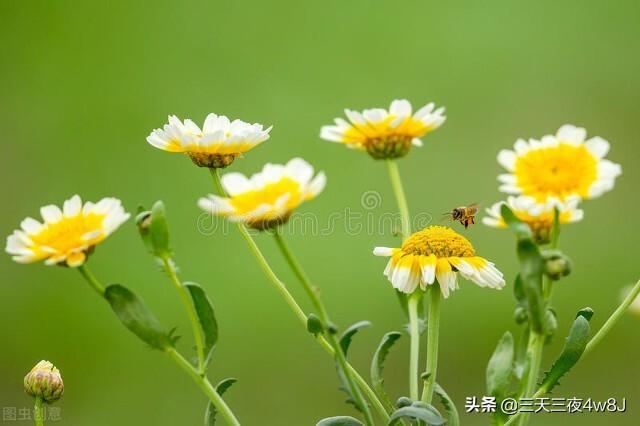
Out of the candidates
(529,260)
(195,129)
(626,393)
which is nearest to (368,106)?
(626,393)

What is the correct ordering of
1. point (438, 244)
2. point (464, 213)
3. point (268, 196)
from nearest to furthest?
1. point (268, 196)
2. point (438, 244)
3. point (464, 213)

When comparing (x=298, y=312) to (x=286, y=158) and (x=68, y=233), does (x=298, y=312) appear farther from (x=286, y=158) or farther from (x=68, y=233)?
(x=286, y=158)

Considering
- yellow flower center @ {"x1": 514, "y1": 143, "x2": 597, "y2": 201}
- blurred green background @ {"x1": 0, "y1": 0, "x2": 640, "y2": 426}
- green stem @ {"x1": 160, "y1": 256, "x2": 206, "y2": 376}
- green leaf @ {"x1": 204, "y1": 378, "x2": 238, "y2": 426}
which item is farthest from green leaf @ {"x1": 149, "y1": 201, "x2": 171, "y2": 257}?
blurred green background @ {"x1": 0, "y1": 0, "x2": 640, "y2": 426}

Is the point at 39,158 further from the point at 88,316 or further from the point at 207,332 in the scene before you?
the point at 207,332

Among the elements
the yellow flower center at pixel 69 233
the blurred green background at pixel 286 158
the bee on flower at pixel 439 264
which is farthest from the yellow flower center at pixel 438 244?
the blurred green background at pixel 286 158

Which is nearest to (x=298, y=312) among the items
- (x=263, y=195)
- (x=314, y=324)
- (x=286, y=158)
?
(x=314, y=324)

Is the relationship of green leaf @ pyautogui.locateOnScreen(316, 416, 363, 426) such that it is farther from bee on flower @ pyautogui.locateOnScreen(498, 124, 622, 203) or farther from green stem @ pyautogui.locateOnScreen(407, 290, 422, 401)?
bee on flower @ pyautogui.locateOnScreen(498, 124, 622, 203)
